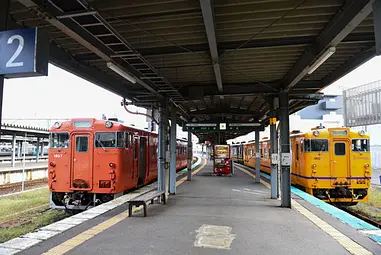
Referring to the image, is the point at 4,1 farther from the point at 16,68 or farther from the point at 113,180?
the point at 113,180

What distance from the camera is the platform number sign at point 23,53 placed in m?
3.31

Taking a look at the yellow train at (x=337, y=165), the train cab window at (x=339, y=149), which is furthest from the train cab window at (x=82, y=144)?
the train cab window at (x=339, y=149)

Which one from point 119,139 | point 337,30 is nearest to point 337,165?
point 337,30

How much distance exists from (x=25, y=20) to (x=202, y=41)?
123 inches

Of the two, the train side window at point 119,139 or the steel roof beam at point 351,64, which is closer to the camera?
the steel roof beam at point 351,64

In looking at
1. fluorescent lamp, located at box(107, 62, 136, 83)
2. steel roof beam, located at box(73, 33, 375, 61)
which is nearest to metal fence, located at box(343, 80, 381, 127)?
steel roof beam, located at box(73, 33, 375, 61)

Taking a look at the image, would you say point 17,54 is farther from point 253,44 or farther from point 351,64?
point 351,64

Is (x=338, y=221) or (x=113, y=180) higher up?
(x=113, y=180)

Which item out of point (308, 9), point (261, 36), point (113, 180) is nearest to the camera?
point (308, 9)

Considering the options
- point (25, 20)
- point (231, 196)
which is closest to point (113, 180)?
point (231, 196)

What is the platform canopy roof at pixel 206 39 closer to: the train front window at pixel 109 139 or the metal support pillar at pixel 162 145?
the metal support pillar at pixel 162 145

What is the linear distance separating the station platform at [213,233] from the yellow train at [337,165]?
2562 millimetres

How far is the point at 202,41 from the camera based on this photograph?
597cm

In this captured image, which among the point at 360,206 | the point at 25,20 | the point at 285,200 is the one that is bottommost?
the point at 360,206
